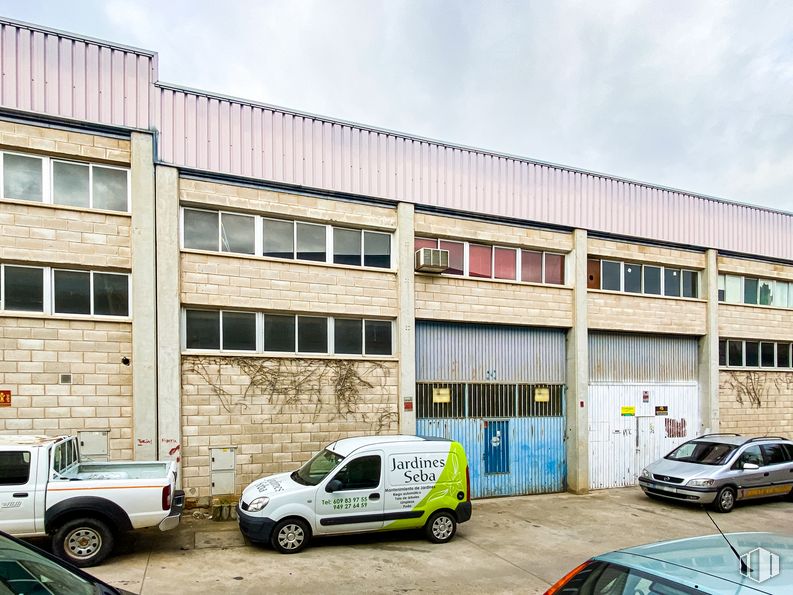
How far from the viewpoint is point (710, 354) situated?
17953 mm

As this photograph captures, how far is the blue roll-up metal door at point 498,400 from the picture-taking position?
46.6 ft

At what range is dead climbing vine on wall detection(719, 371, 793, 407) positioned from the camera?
1861 cm

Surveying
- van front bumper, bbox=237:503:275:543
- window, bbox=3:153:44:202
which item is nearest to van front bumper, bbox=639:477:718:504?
van front bumper, bbox=237:503:275:543

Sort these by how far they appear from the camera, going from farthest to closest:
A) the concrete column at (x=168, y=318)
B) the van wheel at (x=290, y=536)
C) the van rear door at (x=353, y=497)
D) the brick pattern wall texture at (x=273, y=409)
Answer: the brick pattern wall texture at (x=273, y=409), the concrete column at (x=168, y=318), the van rear door at (x=353, y=497), the van wheel at (x=290, y=536)

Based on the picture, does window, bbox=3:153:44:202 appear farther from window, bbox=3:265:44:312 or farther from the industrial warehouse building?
window, bbox=3:265:44:312

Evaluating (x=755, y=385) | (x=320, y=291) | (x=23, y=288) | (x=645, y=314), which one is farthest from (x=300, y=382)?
(x=755, y=385)

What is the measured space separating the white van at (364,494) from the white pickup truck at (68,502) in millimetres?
1467

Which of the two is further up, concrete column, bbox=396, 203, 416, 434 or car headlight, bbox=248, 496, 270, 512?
concrete column, bbox=396, 203, 416, 434

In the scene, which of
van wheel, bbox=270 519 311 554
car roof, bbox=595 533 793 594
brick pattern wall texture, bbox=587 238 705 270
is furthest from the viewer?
brick pattern wall texture, bbox=587 238 705 270

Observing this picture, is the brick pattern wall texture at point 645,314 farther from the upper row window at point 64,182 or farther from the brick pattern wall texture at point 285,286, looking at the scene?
the upper row window at point 64,182

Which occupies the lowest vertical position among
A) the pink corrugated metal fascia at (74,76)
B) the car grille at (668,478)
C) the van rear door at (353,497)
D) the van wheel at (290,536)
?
the car grille at (668,478)

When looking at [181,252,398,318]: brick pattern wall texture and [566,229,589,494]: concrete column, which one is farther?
[566,229,589,494]: concrete column

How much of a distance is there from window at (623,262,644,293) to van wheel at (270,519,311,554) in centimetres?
1215

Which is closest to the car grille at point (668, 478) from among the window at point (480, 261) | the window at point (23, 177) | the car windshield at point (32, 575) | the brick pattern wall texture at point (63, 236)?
the window at point (480, 261)
